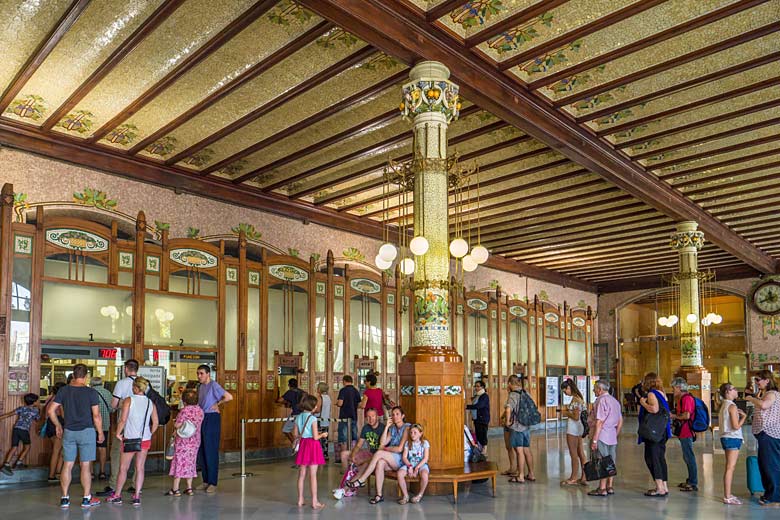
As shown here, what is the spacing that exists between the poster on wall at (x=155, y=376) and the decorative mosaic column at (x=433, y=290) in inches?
175

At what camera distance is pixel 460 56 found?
7.66 m

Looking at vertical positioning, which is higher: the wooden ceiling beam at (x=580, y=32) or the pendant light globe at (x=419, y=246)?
the wooden ceiling beam at (x=580, y=32)

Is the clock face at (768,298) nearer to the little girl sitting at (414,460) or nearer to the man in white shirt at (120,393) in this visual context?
the little girl sitting at (414,460)

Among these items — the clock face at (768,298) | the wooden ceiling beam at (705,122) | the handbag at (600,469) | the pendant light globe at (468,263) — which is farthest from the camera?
the clock face at (768,298)

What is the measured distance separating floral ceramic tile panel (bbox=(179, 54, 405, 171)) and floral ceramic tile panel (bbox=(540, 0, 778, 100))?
81.2 inches

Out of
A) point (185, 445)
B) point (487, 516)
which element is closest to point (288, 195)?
point (185, 445)

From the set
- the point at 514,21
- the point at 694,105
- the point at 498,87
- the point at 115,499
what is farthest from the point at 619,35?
the point at 115,499

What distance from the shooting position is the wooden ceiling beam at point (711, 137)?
9664 mm

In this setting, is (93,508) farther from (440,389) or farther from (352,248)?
(352,248)

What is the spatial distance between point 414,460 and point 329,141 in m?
5.22

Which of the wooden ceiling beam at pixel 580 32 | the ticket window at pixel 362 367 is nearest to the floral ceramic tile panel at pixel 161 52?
the wooden ceiling beam at pixel 580 32

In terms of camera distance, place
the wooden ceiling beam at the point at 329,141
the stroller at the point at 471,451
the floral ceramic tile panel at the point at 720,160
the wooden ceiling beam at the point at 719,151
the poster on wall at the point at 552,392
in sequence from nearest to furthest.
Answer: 1. the stroller at the point at 471,451
2. the wooden ceiling beam at the point at 329,141
3. the wooden ceiling beam at the point at 719,151
4. the floral ceramic tile panel at the point at 720,160
5. the poster on wall at the point at 552,392

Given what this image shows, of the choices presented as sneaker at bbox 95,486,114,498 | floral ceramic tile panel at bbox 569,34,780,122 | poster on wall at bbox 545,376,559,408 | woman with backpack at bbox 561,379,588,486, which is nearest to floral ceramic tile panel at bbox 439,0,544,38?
floral ceramic tile panel at bbox 569,34,780,122

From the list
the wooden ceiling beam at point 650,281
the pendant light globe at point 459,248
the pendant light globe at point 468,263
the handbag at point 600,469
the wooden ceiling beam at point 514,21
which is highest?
the wooden ceiling beam at point 514,21
